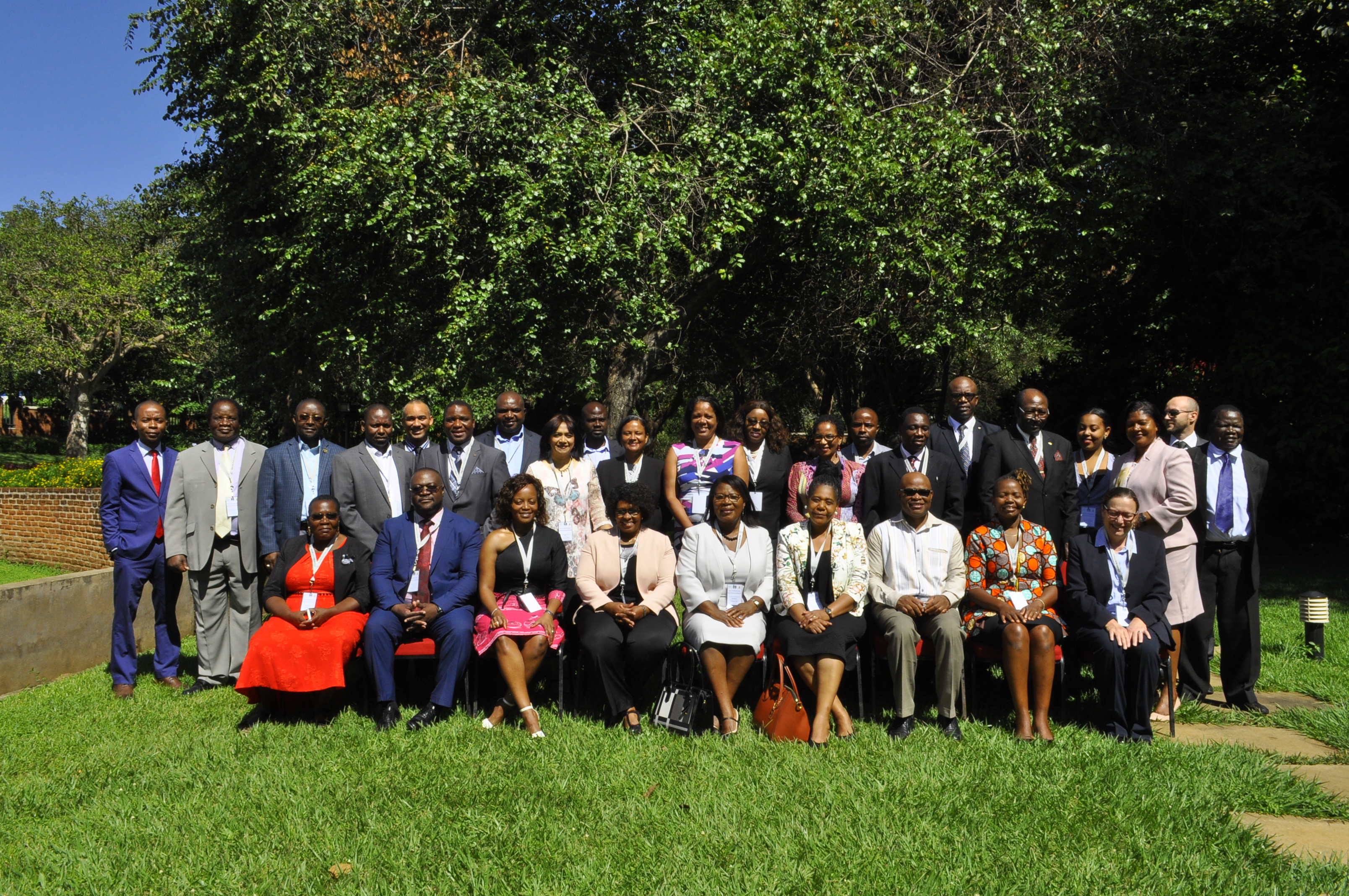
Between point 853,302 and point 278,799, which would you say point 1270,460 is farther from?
point 278,799

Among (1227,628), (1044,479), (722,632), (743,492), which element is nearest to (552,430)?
(743,492)

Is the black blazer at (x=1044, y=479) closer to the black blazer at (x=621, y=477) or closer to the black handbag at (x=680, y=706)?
the black blazer at (x=621, y=477)

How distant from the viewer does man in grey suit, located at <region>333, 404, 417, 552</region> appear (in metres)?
6.79

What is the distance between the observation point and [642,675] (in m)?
5.99

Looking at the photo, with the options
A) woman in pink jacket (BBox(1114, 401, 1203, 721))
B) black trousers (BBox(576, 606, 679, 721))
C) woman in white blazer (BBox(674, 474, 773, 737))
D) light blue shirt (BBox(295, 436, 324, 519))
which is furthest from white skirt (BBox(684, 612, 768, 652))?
light blue shirt (BBox(295, 436, 324, 519))

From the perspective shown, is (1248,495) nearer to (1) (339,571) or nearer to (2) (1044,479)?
(2) (1044,479)

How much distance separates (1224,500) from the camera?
6.46 m

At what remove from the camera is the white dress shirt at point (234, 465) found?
706 cm

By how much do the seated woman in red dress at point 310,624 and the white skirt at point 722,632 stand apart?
2.13m

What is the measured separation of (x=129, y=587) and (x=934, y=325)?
32.4ft

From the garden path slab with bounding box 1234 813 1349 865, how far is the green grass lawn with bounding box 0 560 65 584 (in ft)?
47.4

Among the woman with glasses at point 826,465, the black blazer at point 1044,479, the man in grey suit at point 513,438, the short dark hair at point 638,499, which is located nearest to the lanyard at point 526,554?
the short dark hair at point 638,499

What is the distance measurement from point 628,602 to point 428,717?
4.67 feet

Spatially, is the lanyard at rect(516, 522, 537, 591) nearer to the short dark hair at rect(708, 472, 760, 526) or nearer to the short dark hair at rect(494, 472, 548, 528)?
the short dark hair at rect(494, 472, 548, 528)
